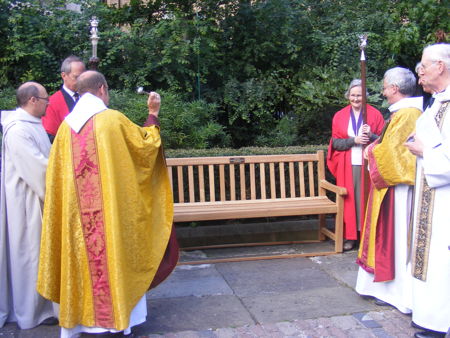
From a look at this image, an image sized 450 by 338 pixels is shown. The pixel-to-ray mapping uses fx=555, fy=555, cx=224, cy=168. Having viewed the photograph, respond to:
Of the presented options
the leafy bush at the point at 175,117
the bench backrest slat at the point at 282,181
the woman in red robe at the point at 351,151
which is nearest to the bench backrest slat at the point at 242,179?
the bench backrest slat at the point at 282,181

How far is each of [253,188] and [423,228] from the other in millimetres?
2492

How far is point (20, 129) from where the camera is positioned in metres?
3.93

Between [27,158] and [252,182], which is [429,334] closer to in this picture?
[252,182]

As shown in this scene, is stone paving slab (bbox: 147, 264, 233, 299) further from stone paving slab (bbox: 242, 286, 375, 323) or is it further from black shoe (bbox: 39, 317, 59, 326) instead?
black shoe (bbox: 39, 317, 59, 326)

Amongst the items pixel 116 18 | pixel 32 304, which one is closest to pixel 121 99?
pixel 116 18

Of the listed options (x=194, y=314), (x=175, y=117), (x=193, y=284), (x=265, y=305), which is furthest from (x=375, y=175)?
(x=175, y=117)

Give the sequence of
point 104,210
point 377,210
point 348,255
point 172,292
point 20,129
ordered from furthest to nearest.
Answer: point 348,255 < point 172,292 < point 377,210 < point 20,129 < point 104,210

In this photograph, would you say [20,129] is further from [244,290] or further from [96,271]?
[244,290]

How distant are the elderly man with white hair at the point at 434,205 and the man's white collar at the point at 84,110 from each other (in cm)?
215

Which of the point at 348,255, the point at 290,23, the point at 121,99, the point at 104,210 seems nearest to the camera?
the point at 104,210

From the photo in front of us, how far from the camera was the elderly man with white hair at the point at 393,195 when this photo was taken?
4.24 meters

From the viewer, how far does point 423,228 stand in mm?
3803

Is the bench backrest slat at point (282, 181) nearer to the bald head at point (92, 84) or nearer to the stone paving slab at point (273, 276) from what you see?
the stone paving slab at point (273, 276)

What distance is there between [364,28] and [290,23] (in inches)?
48.9
